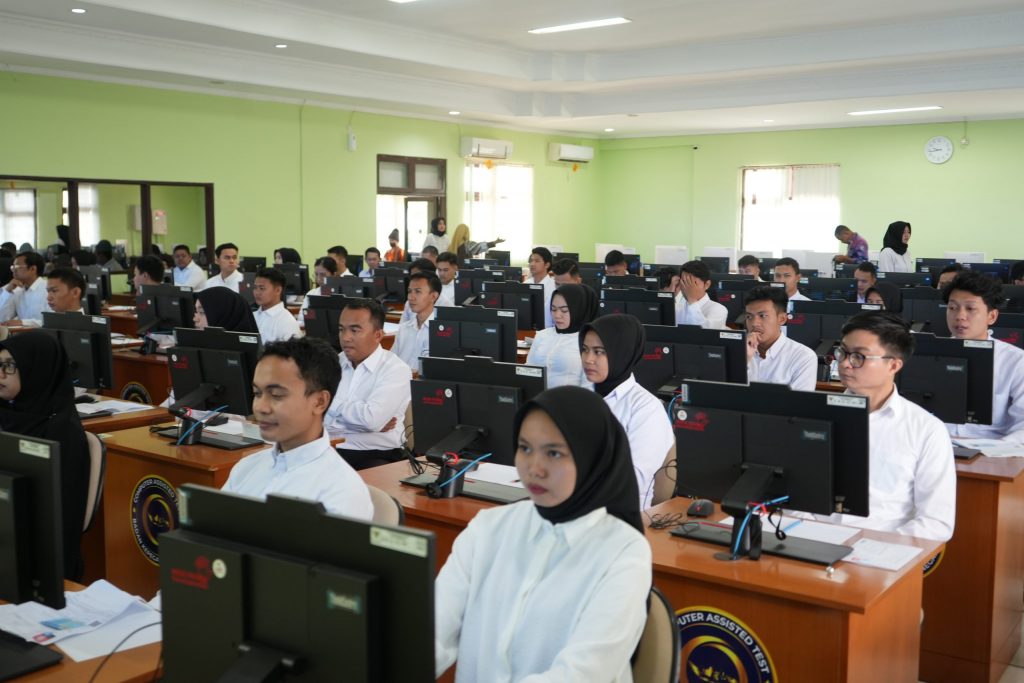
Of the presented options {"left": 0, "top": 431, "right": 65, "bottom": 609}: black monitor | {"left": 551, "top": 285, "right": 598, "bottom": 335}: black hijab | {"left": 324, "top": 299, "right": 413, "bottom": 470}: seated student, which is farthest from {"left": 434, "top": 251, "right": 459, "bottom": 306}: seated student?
{"left": 0, "top": 431, "right": 65, "bottom": 609}: black monitor

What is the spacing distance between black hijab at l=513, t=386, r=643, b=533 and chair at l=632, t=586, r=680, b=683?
0.55 feet

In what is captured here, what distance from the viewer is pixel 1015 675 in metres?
3.63

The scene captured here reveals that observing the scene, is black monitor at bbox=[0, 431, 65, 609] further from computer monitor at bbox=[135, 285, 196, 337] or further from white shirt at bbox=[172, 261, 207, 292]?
white shirt at bbox=[172, 261, 207, 292]

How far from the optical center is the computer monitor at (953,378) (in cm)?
401

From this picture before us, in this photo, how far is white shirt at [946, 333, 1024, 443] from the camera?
4.39 metres

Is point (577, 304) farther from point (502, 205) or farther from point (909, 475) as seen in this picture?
point (502, 205)

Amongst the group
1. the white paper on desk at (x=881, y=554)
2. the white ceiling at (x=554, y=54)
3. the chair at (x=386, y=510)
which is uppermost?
the white ceiling at (x=554, y=54)

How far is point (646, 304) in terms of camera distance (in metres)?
7.15

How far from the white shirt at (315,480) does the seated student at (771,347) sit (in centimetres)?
308

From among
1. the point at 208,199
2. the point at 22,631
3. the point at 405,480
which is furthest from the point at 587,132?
the point at 22,631

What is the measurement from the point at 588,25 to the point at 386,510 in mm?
9245

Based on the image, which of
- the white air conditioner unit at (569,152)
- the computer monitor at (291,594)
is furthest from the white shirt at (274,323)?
the white air conditioner unit at (569,152)

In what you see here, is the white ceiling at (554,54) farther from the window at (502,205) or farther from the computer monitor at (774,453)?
the computer monitor at (774,453)

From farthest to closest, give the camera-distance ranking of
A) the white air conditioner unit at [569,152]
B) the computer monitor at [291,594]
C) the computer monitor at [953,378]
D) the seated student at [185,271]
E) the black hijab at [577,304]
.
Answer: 1. the white air conditioner unit at [569,152]
2. the seated student at [185,271]
3. the black hijab at [577,304]
4. the computer monitor at [953,378]
5. the computer monitor at [291,594]
